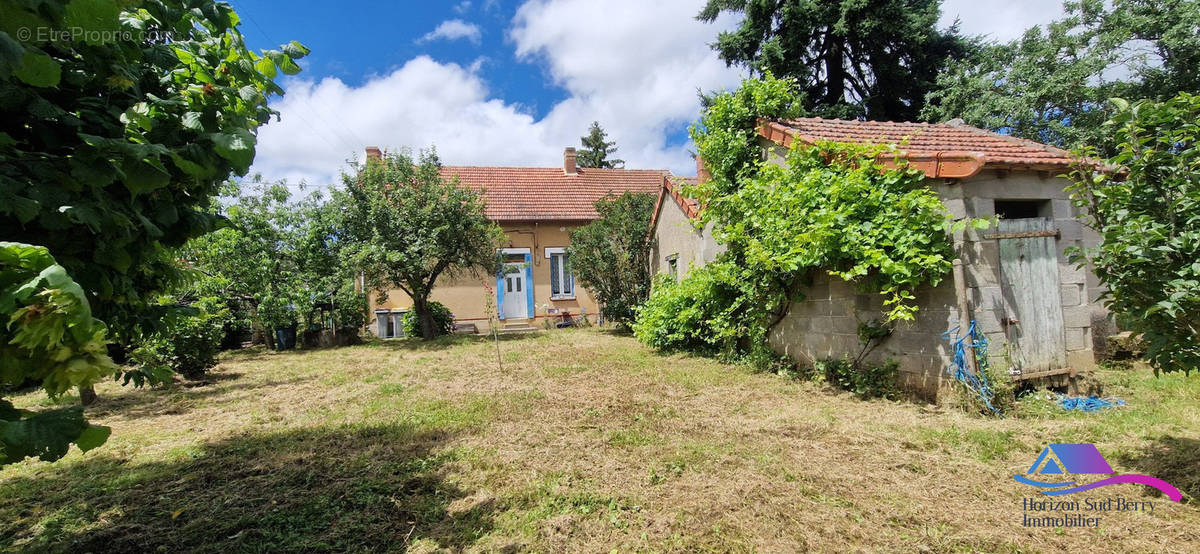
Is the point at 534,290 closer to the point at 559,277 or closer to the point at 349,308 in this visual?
the point at 559,277

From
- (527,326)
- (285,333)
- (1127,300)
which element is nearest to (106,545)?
(1127,300)

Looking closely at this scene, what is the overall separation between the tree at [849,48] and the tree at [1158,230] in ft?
47.3

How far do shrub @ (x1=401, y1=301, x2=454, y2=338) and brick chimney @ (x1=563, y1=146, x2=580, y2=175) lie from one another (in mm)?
7577

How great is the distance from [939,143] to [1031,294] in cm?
224

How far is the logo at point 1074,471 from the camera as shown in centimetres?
328

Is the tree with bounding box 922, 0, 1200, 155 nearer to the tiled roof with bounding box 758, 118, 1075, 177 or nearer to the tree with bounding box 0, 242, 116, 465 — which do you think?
the tiled roof with bounding box 758, 118, 1075, 177

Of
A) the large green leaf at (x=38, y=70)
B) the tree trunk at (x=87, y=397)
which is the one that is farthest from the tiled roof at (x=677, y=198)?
the tree trunk at (x=87, y=397)

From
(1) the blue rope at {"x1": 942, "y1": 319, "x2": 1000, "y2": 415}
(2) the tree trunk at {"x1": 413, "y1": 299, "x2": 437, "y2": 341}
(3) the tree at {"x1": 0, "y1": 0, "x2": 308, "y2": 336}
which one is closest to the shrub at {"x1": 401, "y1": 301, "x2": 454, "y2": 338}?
(2) the tree trunk at {"x1": 413, "y1": 299, "x2": 437, "y2": 341}

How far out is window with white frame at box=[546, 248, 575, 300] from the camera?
55.2 feet

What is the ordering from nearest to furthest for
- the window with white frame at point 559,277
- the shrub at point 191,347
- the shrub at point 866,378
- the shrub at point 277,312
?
the shrub at point 866,378
the shrub at point 191,347
the shrub at point 277,312
the window with white frame at point 559,277

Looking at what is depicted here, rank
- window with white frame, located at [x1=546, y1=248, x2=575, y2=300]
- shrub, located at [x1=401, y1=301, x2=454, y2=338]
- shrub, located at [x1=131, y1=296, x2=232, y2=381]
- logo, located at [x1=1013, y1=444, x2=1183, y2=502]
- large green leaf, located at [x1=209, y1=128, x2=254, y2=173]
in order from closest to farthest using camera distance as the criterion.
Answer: large green leaf, located at [x1=209, y1=128, x2=254, y2=173], logo, located at [x1=1013, y1=444, x2=1183, y2=502], shrub, located at [x1=131, y1=296, x2=232, y2=381], shrub, located at [x1=401, y1=301, x2=454, y2=338], window with white frame, located at [x1=546, y1=248, x2=575, y2=300]

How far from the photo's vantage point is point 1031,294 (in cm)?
523

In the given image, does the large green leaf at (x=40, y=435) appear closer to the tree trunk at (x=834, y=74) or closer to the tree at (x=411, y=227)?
the tree at (x=411, y=227)

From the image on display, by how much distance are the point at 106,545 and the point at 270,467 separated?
3.97 feet
